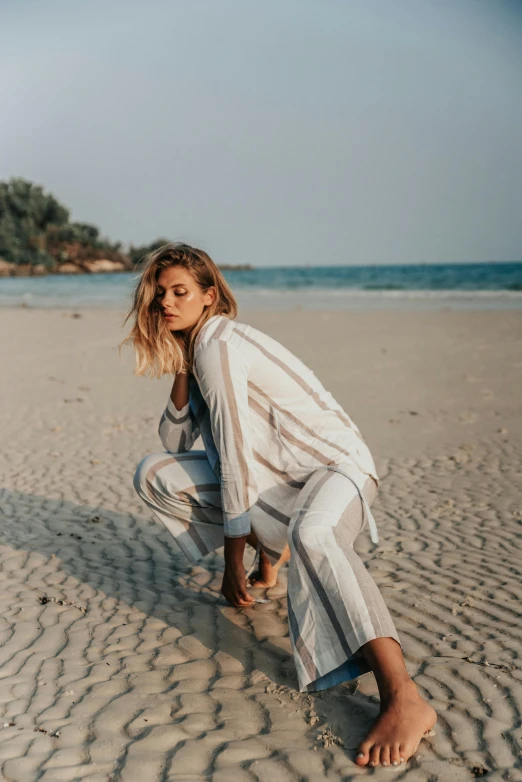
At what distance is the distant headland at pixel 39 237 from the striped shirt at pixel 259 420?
56.2 m

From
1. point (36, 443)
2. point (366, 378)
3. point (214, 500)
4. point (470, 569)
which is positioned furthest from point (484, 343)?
point (214, 500)

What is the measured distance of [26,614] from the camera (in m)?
3.62

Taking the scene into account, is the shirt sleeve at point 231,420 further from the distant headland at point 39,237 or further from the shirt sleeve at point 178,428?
the distant headland at point 39,237

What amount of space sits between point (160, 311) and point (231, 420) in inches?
25.1

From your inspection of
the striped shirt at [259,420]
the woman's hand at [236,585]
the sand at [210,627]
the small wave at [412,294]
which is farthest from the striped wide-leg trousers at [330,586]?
the small wave at [412,294]

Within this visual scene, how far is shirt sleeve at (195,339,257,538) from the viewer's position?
10.1ft

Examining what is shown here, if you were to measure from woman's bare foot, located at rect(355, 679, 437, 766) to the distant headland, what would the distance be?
188ft

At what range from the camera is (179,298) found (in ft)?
10.9

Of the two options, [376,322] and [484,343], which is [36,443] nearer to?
[484,343]

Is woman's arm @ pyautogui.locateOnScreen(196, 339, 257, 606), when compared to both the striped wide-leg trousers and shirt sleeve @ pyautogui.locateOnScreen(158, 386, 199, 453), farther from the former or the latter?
shirt sleeve @ pyautogui.locateOnScreen(158, 386, 199, 453)

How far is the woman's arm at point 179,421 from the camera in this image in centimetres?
351

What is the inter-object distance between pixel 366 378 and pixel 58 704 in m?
8.65

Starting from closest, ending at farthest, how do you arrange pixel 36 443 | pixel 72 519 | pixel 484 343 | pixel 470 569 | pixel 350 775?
pixel 350 775 → pixel 470 569 → pixel 72 519 → pixel 36 443 → pixel 484 343

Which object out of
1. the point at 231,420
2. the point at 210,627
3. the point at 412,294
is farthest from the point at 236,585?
the point at 412,294
